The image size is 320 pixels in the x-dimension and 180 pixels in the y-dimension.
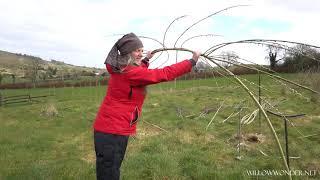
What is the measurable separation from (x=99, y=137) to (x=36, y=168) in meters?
3.58

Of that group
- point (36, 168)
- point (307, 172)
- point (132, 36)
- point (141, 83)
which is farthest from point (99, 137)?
point (307, 172)

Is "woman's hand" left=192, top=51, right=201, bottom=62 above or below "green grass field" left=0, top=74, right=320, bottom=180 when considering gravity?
above

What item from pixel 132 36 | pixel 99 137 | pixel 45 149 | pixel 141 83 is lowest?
pixel 45 149

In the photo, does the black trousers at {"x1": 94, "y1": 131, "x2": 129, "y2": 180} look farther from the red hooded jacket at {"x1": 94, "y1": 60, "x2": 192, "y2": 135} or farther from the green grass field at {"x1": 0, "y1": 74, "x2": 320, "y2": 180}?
the green grass field at {"x1": 0, "y1": 74, "x2": 320, "y2": 180}

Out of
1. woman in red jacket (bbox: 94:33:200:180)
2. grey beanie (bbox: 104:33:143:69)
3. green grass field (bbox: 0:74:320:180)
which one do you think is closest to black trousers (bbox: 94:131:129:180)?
woman in red jacket (bbox: 94:33:200:180)

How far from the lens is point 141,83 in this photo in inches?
162

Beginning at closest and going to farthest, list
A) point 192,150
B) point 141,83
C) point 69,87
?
point 141,83 < point 192,150 < point 69,87

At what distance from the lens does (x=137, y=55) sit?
4.18 metres

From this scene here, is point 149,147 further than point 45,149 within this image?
No

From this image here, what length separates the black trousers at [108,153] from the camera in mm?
4215

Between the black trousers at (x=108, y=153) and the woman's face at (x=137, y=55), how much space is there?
0.76 metres

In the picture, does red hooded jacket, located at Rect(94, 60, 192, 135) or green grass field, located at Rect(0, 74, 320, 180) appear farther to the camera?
green grass field, located at Rect(0, 74, 320, 180)

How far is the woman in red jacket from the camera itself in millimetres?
4113

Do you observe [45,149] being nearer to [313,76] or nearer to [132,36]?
[132,36]
